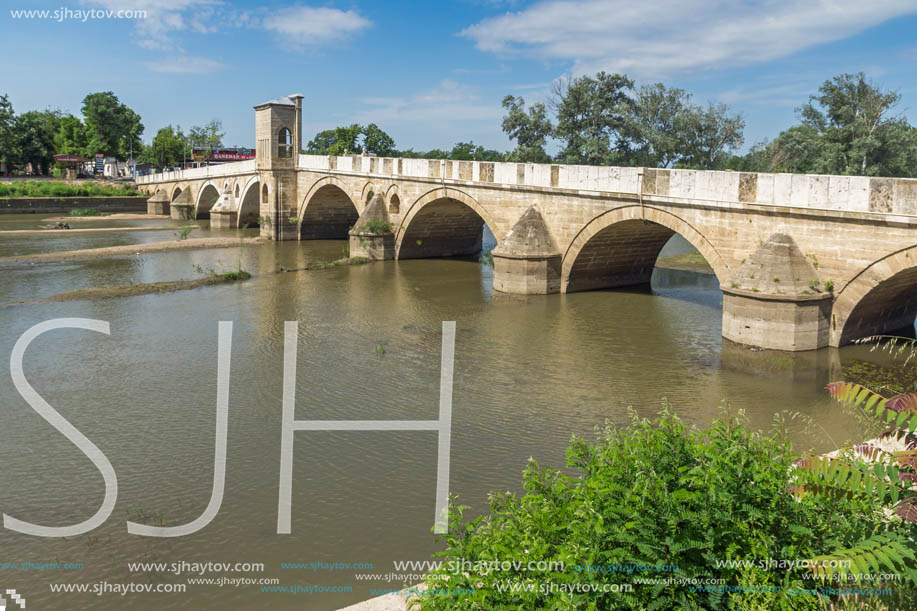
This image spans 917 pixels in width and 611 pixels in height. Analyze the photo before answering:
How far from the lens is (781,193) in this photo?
43.5ft

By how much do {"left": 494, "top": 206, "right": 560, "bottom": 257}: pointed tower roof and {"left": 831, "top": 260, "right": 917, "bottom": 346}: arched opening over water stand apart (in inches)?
286

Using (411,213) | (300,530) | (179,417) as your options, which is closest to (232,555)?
(300,530)

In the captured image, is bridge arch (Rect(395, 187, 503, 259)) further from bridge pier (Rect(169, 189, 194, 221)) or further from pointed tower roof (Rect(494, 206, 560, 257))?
bridge pier (Rect(169, 189, 194, 221))

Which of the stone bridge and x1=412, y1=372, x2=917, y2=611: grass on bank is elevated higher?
the stone bridge

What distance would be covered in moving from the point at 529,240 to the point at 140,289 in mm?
9946

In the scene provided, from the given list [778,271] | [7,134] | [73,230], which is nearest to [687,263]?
[778,271]

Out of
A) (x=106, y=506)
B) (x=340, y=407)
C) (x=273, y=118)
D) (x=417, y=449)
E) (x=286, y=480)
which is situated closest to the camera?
(x=106, y=506)

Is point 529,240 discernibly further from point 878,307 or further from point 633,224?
point 878,307

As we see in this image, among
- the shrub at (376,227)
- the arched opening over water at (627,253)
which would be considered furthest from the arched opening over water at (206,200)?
the arched opening over water at (627,253)

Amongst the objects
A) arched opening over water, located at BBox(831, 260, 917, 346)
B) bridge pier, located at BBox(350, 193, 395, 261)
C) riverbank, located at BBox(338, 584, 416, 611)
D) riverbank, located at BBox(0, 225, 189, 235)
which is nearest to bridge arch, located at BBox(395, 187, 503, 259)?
bridge pier, located at BBox(350, 193, 395, 261)

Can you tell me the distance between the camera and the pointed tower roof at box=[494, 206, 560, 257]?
724 inches

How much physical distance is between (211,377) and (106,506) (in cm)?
435

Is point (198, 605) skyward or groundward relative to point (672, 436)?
groundward

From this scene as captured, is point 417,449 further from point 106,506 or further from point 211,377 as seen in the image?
point 211,377
